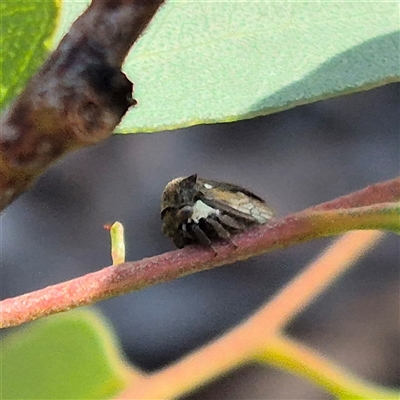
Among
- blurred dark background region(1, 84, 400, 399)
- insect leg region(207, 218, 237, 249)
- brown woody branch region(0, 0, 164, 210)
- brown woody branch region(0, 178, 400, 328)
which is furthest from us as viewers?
blurred dark background region(1, 84, 400, 399)

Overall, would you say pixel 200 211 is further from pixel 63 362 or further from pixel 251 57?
pixel 63 362

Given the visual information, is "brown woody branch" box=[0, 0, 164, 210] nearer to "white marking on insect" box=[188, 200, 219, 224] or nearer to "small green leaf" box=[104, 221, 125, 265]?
"small green leaf" box=[104, 221, 125, 265]

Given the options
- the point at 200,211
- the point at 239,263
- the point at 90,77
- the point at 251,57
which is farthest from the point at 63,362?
the point at 239,263

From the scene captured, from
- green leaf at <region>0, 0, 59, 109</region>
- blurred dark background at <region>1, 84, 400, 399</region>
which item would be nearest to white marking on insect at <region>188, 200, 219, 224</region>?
green leaf at <region>0, 0, 59, 109</region>

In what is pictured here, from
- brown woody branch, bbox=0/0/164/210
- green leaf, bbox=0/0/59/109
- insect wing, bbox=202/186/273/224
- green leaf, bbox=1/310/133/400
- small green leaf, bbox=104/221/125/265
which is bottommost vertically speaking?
green leaf, bbox=1/310/133/400

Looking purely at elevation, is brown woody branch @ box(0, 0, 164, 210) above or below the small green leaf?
above

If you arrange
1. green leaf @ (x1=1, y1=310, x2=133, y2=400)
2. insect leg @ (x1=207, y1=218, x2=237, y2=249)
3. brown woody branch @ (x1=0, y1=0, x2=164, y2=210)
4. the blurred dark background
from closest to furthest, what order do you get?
1. brown woody branch @ (x1=0, y1=0, x2=164, y2=210)
2. insect leg @ (x1=207, y1=218, x2=237, y2=249)
3. green leaf @ (x1=1, y1=310, x2=133, y2=400)
4. the blurred dark background

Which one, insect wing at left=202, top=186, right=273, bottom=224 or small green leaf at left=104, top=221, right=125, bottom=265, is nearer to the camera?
small green leaf at left=104, top=221, right=125, bottom=265

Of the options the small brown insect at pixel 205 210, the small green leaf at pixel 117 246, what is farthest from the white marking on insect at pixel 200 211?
the small green leaf at pixel 117 246
